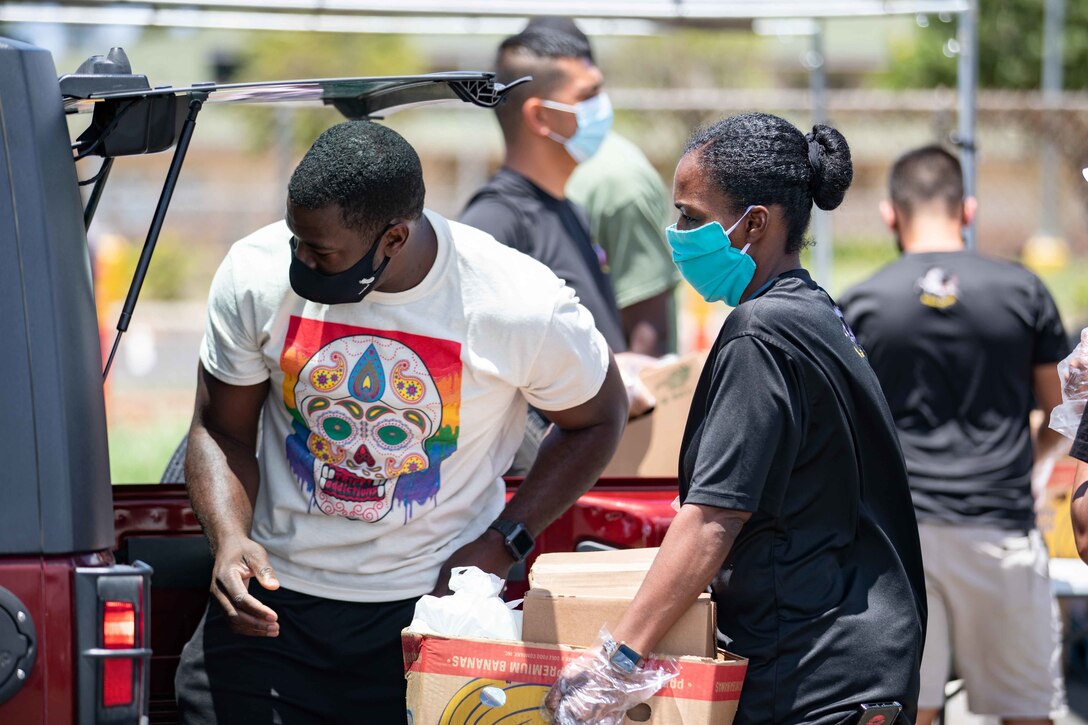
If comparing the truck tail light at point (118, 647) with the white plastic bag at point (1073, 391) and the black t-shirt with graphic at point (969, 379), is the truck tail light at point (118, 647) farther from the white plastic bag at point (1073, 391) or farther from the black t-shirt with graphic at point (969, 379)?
the black t-shirt with graphic at point (969, 379)

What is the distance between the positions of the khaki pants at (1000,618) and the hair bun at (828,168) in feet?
7.19

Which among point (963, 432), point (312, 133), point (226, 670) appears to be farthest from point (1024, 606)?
point (312, 133)

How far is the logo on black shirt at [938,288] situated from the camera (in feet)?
14.3

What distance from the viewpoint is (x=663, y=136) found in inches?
522

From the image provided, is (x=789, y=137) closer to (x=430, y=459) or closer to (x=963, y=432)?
(x=430, y=459)

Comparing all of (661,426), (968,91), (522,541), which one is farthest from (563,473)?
(968,91)

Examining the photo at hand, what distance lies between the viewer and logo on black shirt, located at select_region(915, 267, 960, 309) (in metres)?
4.36

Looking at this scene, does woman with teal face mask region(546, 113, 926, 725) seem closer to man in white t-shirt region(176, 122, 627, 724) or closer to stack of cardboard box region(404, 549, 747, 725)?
stack of cardboard box region(404, 549, 747, 725)

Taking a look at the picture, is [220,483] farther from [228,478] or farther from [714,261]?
[714,261]

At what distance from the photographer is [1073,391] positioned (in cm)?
248

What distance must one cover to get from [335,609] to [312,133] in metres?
16.8

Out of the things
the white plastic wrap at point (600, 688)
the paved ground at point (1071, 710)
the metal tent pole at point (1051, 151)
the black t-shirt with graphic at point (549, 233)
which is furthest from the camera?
the metal tent pole at point (1051, 151)

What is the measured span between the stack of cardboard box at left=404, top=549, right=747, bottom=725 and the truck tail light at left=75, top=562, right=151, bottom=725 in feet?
1.71

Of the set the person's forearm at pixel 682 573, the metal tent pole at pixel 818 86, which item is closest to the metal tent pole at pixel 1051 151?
the metal tent pole at pixel 818 86
